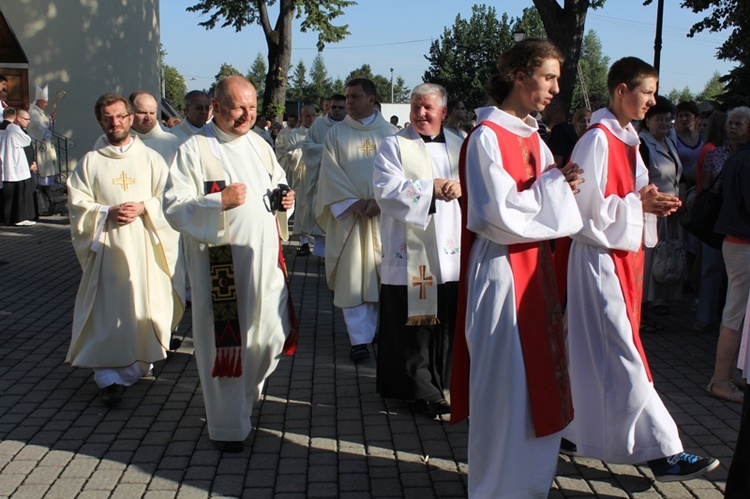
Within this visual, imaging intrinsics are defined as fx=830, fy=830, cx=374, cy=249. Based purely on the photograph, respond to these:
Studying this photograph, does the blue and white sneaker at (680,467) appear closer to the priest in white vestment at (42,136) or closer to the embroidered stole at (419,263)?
the embroidered stole at (419,263)

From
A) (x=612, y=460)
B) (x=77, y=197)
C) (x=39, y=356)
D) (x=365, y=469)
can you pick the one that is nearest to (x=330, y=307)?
(x=39, y=356)

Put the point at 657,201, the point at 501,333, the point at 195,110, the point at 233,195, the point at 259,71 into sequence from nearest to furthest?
the point at 501,333 → the point at 657,201 → the point at 233,195 → the point at 195,110 → the point at 259,71

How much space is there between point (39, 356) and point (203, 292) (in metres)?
2.61

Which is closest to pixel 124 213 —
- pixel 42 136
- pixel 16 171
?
pixel 16 171

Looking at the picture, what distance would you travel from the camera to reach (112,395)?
5367mm

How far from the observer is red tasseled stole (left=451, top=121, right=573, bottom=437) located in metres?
3.62

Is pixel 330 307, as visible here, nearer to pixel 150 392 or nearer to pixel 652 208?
pixel 150 392

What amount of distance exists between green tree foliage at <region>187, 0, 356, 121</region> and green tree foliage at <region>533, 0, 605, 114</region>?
10293 mm

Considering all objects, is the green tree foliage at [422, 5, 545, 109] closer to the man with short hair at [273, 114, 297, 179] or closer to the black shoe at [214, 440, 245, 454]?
the man with short hair at [273, 114, 297, 179]

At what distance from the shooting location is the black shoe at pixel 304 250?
11633 mm

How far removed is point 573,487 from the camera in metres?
4.14

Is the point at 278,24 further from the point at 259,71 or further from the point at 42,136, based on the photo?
the point at 259,71

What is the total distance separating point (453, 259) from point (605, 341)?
140 cm

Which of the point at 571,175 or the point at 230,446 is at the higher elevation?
the point at 571,175
